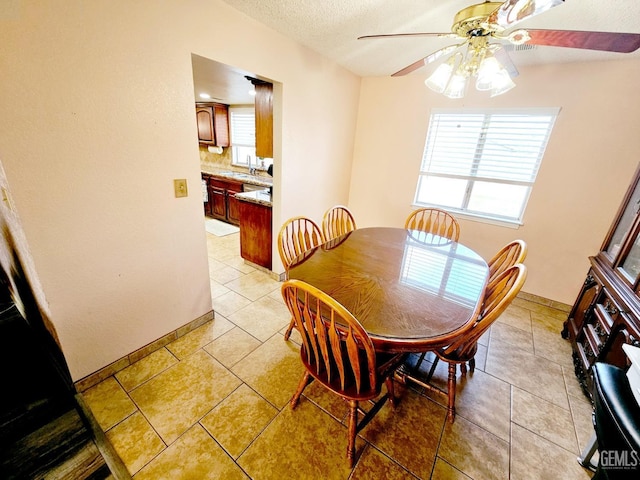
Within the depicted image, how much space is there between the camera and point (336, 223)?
7.65 ft

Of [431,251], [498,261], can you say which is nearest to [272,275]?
[431,251]

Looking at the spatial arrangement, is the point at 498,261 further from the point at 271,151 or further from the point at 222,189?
the point at 222,189

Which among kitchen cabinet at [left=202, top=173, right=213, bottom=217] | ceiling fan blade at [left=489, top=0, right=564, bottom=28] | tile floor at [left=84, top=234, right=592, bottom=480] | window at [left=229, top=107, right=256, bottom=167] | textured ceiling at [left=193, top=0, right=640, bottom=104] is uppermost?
textured ceiling at [left=193, top=0, right=640, bottom=104]

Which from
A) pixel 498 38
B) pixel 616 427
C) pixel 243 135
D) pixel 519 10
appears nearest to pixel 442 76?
pixel 498 38

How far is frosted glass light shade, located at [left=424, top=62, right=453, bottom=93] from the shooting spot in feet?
4.54

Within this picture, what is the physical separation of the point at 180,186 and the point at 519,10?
1847 mm

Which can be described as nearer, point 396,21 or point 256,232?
point 396,21

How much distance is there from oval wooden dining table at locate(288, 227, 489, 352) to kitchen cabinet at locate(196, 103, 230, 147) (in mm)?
3905

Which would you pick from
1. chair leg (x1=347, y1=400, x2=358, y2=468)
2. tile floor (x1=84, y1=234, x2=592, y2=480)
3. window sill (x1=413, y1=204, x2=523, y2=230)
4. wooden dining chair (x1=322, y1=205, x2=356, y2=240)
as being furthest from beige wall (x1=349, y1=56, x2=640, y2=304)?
chair leg (x1=347, y1=400, x2=358, y2=468)

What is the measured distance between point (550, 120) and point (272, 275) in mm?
3148

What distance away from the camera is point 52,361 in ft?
5.49

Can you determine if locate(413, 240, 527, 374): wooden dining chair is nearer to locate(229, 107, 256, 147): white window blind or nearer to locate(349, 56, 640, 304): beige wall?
locate(349, 56, 640, 304): beige wall

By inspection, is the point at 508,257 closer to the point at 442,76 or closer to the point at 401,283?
the point at 401,283

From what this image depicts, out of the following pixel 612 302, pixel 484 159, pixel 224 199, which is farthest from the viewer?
pixel 224 199
